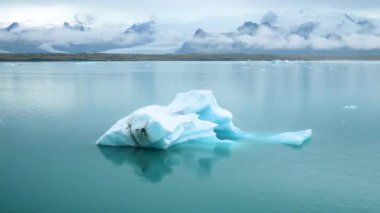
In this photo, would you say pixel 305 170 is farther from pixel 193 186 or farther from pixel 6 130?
pixel 6 130

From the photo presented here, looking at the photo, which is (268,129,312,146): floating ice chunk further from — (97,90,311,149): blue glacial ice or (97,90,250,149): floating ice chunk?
(97,90,250,149): floating ice chunk

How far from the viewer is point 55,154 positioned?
32.8 ft

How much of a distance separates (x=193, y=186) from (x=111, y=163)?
2.11 meters

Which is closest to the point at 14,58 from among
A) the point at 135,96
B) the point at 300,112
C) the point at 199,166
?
the point at 135,96

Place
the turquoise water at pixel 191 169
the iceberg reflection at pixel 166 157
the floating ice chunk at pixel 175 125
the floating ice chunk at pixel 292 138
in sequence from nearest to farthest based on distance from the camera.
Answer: the turquoise water at pixel 191 169 → the iceberg reflection at pixel 166 157 → the floating ice chunk at pixel 175 125 → the floating ice chunk at pixel 292 138

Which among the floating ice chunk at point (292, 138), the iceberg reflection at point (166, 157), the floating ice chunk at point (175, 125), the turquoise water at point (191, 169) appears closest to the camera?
the turquoise water at point (191, 169)

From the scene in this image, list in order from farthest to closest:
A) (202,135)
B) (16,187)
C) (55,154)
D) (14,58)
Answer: (14,58), (202,135), (55,154), (16,187)

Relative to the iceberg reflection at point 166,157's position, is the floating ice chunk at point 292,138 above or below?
above

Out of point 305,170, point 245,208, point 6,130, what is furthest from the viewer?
point 6,130

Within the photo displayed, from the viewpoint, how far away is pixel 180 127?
10.7 metres

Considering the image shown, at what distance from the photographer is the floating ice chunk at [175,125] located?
1004 cm

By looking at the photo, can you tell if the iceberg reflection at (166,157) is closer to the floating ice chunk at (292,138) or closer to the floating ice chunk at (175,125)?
the floating ice chunk at (175,125)

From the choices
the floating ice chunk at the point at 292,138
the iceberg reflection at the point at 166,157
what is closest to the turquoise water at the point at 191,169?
the iceberg reflection at the point at 166,157

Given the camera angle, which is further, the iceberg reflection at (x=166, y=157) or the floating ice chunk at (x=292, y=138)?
the floating ice chunk at (x=292, y=138)
